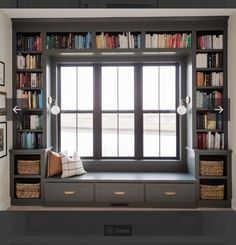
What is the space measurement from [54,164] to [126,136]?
3.62 feet

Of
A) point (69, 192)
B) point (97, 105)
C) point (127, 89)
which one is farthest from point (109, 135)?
point (69, 192)

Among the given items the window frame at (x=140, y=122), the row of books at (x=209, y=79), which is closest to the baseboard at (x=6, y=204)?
the window frame at (x=140, y=122)

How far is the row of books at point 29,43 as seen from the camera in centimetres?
384

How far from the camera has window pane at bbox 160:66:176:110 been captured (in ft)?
13.8

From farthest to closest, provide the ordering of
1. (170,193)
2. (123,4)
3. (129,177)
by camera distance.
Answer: (129,177)
(170,193)
(123,4)

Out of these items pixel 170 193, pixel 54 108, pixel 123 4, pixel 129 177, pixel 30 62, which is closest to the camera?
pixel 123 4

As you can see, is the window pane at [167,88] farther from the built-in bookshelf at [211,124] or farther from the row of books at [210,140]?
the row of books at [210,140]

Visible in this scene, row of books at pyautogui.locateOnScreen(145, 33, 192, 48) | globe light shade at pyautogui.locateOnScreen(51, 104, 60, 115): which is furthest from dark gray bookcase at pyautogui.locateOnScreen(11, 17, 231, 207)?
globe light shade at pyautogui.locateOnScreen(51, 104, 60, 115)

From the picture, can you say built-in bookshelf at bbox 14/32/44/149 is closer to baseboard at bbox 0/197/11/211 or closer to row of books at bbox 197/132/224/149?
baseboard at bbox 0/197/11/211

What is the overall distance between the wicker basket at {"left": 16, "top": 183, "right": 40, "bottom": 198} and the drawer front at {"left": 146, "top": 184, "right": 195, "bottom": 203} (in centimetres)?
141

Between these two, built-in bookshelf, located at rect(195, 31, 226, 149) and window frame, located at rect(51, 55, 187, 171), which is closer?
built-in bookshelf, located at rect(195, 31, 226, 149)

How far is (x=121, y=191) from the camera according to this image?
12.0 ft

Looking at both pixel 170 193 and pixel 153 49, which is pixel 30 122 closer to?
pixel 153 49
